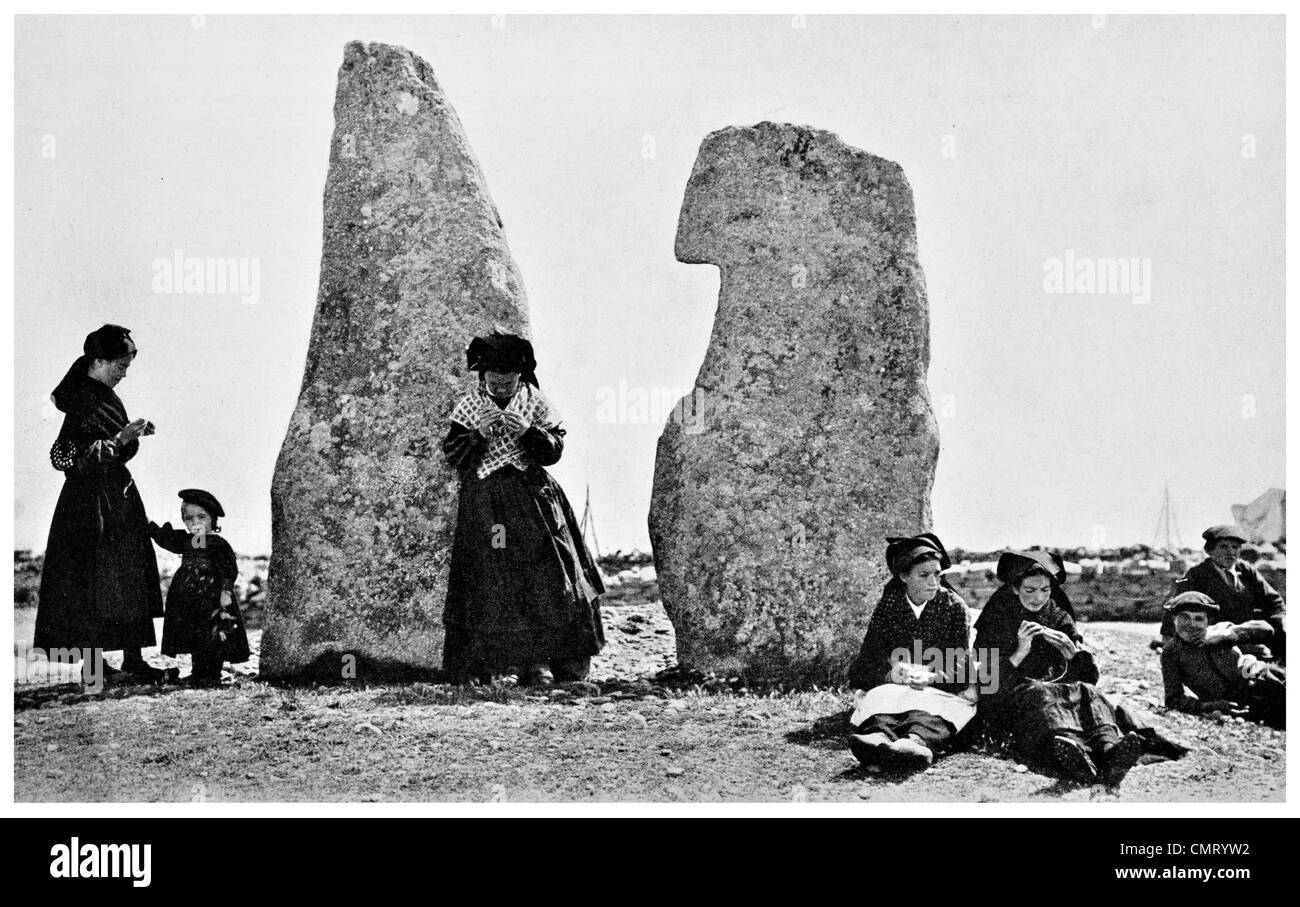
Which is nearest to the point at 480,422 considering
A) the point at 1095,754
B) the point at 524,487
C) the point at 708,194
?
the point at 524,487

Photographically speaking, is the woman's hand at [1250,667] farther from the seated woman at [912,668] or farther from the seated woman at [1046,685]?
the seated woman at [912,668]

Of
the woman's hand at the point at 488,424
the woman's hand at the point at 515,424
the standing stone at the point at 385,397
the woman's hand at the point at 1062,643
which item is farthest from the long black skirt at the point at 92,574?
the woman's hand at the point at 1062,643

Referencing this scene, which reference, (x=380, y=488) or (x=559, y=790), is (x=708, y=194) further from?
(x=559, y=790)

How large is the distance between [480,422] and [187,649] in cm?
239

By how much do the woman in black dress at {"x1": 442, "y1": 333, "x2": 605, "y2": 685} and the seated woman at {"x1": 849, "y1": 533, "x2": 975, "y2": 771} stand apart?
5.97 ft

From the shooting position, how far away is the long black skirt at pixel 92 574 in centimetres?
1198

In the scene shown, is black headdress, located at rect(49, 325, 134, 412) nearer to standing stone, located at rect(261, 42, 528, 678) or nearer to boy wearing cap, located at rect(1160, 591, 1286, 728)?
standing stone, located at rect(261, 42, 528, 678)

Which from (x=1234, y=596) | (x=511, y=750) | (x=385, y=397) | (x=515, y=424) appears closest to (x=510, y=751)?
(x=511, y=750)

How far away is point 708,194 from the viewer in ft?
40.3

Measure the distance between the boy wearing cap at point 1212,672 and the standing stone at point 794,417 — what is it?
1704 mm

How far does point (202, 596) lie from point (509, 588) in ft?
6.67

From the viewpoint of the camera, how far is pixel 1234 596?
1188cm
